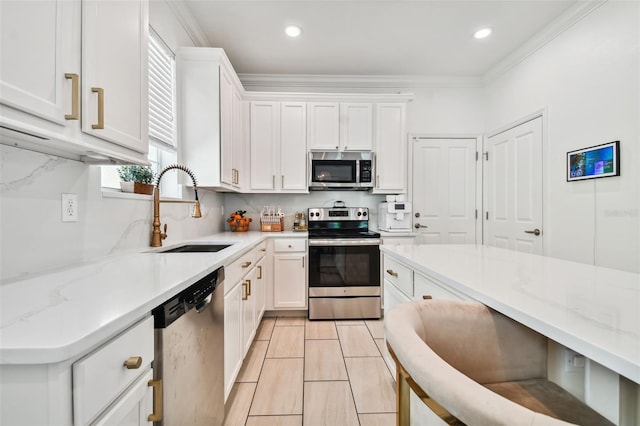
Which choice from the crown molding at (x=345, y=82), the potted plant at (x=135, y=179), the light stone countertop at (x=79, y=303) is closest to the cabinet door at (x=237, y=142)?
the crown molding at (x=345, y=82)

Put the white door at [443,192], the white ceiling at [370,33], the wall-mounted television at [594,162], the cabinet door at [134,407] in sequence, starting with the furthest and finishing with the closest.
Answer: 1. the white door at [443,192]
2. the white ceiling at [370,33]
3. the wall-mounted television at [594,162]
4. the cabinet door at [134,407]

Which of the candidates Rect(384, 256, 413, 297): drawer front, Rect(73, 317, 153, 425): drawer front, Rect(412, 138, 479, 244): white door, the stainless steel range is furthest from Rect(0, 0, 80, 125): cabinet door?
Rect(412, 138, 479, 244): white door

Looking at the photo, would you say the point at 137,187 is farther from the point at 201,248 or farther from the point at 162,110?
the point at 162,110

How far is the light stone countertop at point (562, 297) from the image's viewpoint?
0.53m

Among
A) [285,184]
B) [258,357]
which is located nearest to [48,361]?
[258,357]

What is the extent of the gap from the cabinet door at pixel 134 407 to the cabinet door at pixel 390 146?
290 centimetres

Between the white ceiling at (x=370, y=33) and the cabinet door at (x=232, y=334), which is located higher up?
the white ceiling at (x=370, y=33)

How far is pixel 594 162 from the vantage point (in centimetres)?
221

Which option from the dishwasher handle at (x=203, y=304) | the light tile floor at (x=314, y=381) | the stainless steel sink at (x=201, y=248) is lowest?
the light tile floor at (x=314, y=381)

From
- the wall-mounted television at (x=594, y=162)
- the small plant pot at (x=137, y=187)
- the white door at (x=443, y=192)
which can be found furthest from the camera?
the white door at (x=443, y=192)

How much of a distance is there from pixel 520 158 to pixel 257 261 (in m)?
3.07

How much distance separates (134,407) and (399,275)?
4.44ft

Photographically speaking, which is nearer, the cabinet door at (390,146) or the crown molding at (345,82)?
the cabinet door at (390,146)

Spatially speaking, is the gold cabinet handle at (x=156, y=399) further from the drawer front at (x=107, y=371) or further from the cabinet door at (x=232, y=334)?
the cabinet door at (x=232, y=334)
